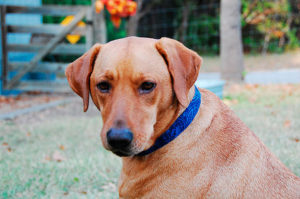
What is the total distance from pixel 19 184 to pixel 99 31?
5.64 meters

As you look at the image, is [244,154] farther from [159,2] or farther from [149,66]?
[159,2]

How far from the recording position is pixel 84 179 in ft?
12.7

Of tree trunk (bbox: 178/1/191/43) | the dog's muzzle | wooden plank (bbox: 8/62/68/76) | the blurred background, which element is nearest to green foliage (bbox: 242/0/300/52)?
tree trunk (bbox: 178/1/191/43)

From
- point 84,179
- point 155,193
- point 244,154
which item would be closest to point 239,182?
point 244,154

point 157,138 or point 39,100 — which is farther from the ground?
point 157,138

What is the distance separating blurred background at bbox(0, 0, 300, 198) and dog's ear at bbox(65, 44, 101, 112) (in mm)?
1353

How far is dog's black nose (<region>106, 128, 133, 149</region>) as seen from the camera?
6.73 feet

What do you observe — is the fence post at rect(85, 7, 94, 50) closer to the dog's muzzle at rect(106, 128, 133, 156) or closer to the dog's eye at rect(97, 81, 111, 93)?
the dog's eye at rect(97, 81, 111, 93)

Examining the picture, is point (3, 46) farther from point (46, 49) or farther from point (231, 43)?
point (231, 43)

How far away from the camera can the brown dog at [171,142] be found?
84.6 inches

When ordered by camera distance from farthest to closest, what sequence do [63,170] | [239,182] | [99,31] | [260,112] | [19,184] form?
1. [99,31]
2. [260,112]
3. [63,170]
4. [19,184]
5. [239,182]

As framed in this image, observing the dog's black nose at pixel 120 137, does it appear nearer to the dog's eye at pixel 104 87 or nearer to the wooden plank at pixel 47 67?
→ the dog's eye at pixel 104 87

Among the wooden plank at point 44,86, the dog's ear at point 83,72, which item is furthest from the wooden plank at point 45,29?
the dog's ear at point 83,72

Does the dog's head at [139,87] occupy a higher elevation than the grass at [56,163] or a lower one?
higher
